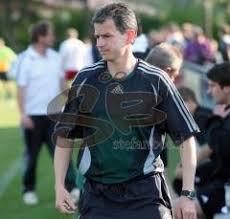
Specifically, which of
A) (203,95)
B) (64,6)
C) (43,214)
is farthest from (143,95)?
(64,6)

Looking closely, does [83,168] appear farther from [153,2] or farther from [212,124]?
[153,2]

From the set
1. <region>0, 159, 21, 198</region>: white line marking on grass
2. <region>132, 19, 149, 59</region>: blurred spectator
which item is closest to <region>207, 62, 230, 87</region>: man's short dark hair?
<region>132, 19, 149, 59</region>: blurred spectator

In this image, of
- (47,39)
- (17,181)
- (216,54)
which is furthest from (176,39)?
(47,39)

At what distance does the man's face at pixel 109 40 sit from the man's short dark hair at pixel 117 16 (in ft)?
0.07

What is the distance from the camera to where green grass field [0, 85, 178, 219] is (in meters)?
8.89

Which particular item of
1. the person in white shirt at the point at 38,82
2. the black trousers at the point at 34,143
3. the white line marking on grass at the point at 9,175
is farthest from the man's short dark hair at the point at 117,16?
the white line marking on grass at the point at 9,175

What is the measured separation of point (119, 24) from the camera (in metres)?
4.47

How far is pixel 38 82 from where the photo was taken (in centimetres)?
930

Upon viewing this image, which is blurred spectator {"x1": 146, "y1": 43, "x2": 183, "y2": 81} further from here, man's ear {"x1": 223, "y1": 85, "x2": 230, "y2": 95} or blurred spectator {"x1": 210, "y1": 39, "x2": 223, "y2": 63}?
blurred spectator {"x1": 210, "y1": 39, "x2": 223, "y2": 63}

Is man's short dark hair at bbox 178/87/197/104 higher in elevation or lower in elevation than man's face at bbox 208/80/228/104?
lower

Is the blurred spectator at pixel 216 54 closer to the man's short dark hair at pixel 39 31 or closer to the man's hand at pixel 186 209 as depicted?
the man's short dark hair at pixel 39 31

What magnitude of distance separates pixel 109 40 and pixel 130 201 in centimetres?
88

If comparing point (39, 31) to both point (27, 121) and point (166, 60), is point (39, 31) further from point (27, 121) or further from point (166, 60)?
point (166, 60)

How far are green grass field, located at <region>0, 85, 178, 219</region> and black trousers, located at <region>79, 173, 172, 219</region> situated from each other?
12.8 ft
